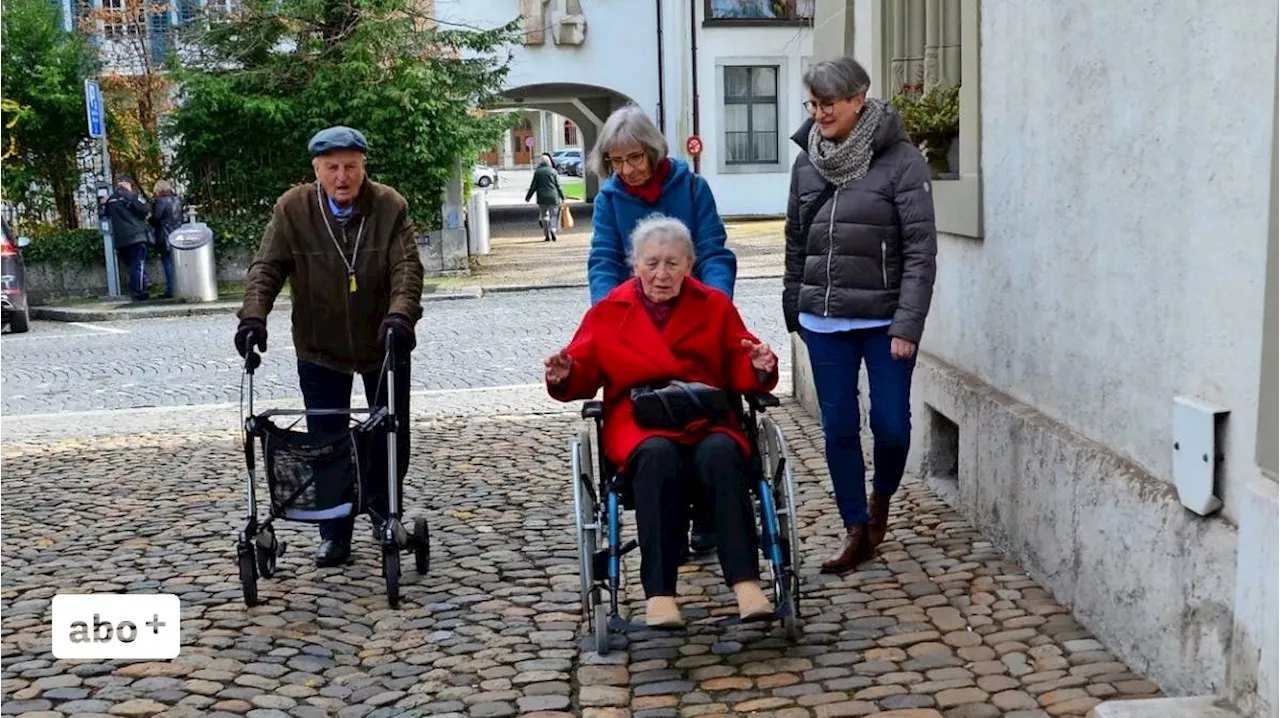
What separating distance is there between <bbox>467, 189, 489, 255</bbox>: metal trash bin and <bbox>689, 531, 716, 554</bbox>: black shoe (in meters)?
19.5

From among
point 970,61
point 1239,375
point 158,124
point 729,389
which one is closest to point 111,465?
point 729,389

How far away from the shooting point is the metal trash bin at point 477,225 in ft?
81.9

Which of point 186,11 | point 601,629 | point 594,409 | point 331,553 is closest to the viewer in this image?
point 601,629

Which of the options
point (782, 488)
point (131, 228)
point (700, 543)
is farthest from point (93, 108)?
point (782, 488)

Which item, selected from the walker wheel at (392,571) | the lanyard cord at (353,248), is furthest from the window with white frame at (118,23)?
the walker wheel at (392,571)

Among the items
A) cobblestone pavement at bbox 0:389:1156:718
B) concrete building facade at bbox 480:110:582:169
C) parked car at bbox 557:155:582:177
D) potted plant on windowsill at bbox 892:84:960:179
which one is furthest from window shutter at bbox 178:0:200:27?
concrete building facade at bbox 480:110:582:169

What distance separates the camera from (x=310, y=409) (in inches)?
228

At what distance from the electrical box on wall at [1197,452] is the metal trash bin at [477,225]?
21391 mm

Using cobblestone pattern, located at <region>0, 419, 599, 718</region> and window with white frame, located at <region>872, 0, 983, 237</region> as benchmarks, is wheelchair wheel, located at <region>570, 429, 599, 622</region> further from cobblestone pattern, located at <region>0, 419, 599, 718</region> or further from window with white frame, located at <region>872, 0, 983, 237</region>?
window with white frame, located at <region>872, 0, 983, 237</region>

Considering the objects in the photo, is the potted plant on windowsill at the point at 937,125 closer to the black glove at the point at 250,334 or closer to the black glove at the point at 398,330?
the black glove at the point at 398,330

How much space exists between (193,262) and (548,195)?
9602mm

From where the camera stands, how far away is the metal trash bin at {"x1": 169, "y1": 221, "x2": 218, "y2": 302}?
19.4 meters

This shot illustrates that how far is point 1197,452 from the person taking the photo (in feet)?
12.8

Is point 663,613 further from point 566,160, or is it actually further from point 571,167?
point 566,160
